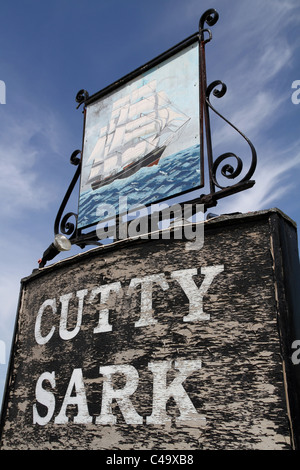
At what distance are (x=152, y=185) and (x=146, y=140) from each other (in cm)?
53

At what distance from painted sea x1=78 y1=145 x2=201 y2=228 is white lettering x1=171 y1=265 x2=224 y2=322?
1216mm

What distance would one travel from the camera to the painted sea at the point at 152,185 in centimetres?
351

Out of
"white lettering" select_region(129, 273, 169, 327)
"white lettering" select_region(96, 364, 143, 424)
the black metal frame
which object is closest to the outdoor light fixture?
the black metal frame

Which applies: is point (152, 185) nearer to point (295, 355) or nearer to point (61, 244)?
point (61, 244)

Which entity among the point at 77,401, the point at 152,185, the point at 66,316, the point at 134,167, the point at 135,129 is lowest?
the point at 77,401

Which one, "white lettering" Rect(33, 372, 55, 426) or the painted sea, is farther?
the painted sea

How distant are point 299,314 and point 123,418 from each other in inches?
42.1

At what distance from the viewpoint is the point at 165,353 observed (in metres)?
2.25

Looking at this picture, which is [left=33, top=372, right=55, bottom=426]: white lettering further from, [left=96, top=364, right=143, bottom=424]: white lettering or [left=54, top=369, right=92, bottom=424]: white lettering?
[left=96, top=364, right=143, bottom=424]: white lettering

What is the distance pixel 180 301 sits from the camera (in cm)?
233

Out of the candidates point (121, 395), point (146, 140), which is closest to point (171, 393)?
point (121, 395)

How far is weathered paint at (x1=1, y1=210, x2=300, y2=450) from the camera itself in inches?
77.4
